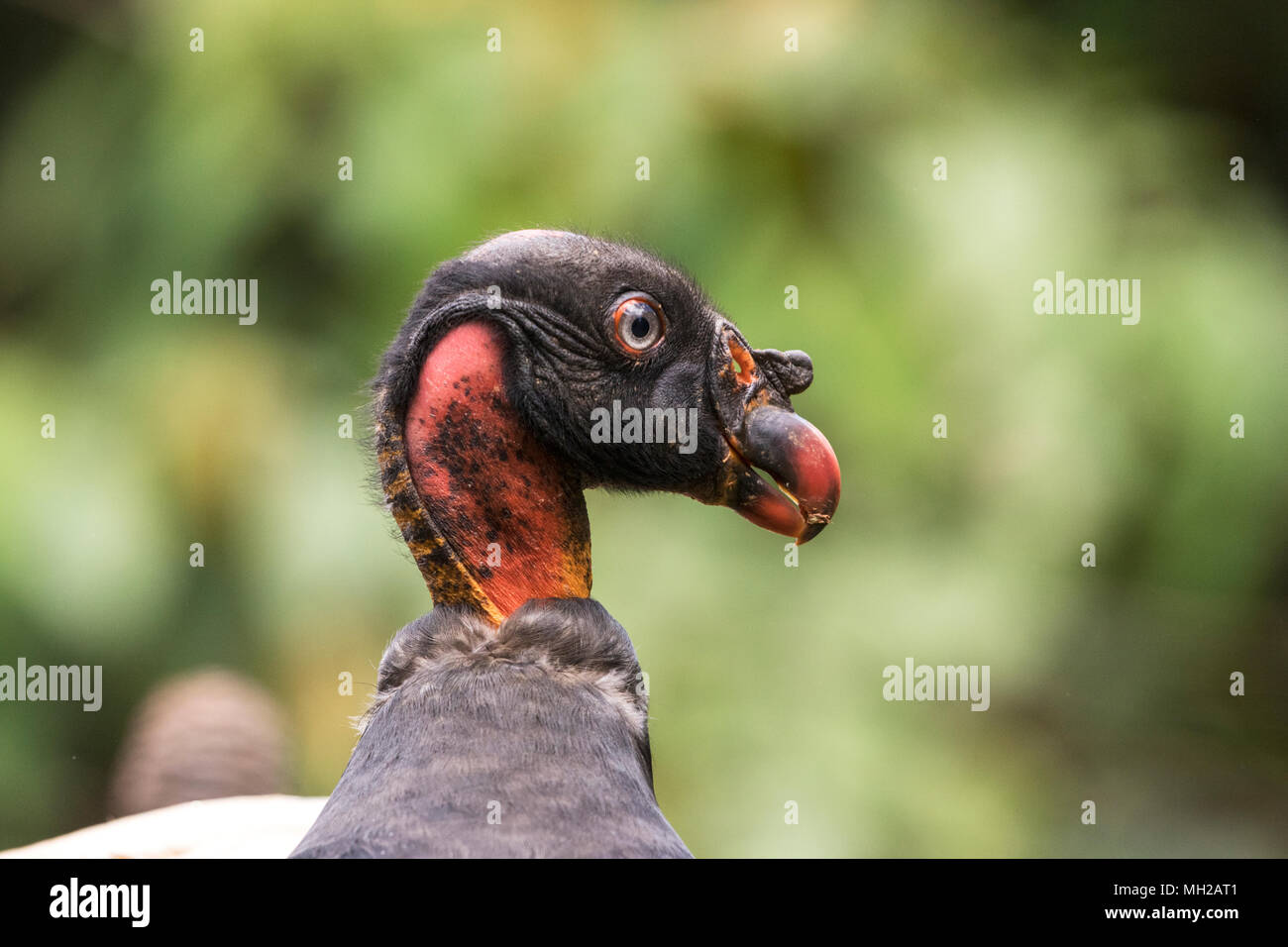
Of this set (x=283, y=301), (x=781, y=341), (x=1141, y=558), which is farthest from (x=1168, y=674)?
(x=283, y=301)

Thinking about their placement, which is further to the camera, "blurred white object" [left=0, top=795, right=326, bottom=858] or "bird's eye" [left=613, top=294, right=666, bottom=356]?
"blurred white object" [left=0, top=795, right=326, bottom=858]

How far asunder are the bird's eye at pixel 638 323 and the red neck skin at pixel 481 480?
0.24 metres

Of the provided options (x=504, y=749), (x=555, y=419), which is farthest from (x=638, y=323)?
(x=504, y=749)

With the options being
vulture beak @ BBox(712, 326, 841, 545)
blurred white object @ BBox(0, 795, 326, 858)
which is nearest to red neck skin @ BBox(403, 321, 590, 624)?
vulture beak @ BBox(712, 326, 841, 545)

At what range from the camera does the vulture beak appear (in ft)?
9.70

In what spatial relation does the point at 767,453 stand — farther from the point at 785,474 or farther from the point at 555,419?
the point at 555,419

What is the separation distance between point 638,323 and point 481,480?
1.49 ft

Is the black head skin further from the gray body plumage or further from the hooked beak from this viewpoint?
the gray body plumage

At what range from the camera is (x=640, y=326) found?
2.97 metres

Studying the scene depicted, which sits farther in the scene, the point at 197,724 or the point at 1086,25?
the point at 1086,25

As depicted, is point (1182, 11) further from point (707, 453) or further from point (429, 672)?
Result: point (429, 672)

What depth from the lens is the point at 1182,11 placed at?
22.7ft

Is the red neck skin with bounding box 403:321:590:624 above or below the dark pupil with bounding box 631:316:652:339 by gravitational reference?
below
